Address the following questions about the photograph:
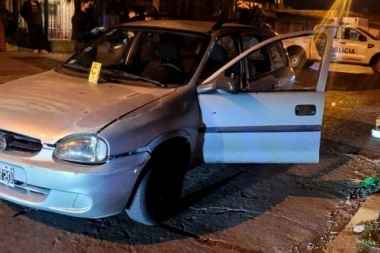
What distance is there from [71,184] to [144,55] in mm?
2093

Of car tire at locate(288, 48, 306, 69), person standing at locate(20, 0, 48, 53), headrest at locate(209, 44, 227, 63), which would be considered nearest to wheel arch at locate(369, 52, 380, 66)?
car tire at locate(288, 48, 306, 69)

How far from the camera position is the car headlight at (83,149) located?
3.50 m

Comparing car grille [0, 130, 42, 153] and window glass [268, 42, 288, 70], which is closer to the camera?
car grille [0, 130, 42, 153]

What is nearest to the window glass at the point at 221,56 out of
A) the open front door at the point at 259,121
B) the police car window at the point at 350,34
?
the open front door at the point at 259,121

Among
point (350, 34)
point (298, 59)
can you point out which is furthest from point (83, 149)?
point (350, 34)

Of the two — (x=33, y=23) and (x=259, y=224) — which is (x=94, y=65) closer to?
(x=259, y=224)

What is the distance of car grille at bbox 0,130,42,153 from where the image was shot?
3.59 m

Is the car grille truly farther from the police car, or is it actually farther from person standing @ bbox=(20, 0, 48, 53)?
the police car

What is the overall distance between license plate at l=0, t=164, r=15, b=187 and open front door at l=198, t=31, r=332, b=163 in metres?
1.71

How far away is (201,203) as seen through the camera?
15.6 ft

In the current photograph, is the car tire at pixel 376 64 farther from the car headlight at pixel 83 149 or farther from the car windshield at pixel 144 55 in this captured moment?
the car headlight at pixel 83 149

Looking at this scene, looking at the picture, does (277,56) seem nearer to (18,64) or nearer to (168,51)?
(168,51)

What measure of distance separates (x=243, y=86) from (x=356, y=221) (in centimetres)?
172

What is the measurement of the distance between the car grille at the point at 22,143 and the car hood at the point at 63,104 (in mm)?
48
